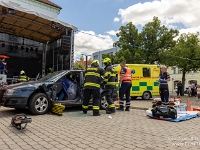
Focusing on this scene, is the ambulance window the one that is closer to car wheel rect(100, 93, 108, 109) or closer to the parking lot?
car wheel rect(100, 93, 108, 109)

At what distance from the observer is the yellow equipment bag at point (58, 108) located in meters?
5.97

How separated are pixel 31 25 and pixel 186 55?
13.9m

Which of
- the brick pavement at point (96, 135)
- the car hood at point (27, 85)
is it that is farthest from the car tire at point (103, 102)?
the car hood at point (27, 85)

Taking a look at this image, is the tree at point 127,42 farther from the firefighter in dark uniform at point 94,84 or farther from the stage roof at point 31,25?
the firefighter in dark uniform at point 94,84

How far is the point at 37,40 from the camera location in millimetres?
18406

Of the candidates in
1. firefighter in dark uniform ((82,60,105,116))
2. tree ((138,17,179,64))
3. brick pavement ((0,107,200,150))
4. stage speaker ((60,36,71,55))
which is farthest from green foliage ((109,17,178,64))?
brick pavement ((0,107,200,150))

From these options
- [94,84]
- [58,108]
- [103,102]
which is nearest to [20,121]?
[58,108]

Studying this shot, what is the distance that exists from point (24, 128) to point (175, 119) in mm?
3788

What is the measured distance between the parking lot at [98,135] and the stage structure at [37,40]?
910cm

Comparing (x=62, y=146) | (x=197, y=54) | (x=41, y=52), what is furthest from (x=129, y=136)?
(x=197, y=54)

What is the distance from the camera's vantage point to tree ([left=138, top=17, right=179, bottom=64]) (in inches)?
907

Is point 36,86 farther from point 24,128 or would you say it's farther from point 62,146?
point 62,146

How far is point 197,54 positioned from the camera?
64.5 ft

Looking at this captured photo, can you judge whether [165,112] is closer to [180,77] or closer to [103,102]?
[103,102]
